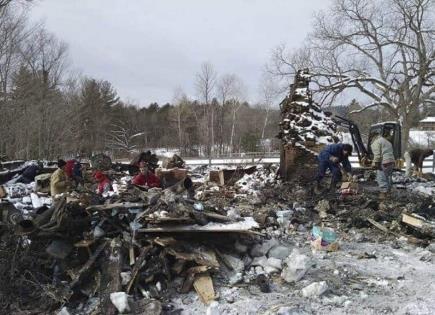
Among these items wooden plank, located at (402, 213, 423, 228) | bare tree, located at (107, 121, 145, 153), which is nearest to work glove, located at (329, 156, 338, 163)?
wooden plank, located at (402, 213, 423, 228)

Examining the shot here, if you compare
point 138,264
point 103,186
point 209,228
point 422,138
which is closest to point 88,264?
point 138,264

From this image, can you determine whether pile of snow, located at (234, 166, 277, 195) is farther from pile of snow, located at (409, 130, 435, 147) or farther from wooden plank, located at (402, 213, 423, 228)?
pile of snow, located at (409, 130, 435, 147)

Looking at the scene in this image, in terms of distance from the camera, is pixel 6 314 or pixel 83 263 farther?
pixel 83 263

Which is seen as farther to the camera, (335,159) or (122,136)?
(122,136)

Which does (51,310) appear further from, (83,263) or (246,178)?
(246,178)

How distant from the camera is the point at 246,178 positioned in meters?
14.6

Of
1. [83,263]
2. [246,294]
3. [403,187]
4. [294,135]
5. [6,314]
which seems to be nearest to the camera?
[6,314]

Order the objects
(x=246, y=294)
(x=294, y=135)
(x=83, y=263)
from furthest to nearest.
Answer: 1. (x=294, y=135)
2. (x=83, y=263)
3. (x=246, y=294)

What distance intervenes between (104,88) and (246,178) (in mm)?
51816

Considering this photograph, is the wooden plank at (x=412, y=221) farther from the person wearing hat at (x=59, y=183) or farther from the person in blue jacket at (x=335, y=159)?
the person wearing hat at (x=59, y=183)

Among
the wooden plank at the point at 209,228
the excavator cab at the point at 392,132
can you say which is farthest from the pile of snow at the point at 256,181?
the wooden plank at the point at 209,228

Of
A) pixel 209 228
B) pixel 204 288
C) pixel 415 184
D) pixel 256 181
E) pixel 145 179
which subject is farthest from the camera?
pixel 256 181

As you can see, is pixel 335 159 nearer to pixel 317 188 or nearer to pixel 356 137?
pixel 317 188

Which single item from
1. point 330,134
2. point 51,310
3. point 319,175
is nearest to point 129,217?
point 51,310
